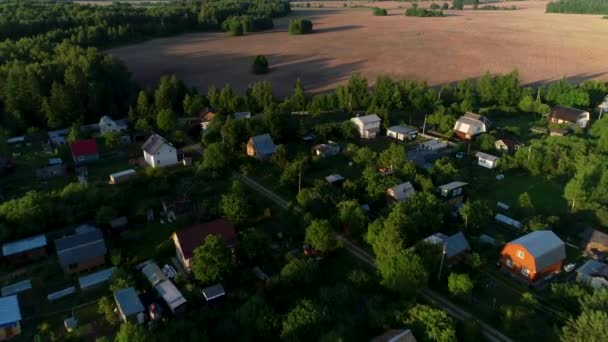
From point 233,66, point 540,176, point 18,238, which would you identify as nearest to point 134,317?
point 18,238

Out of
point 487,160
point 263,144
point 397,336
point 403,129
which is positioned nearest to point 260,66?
point 403,129

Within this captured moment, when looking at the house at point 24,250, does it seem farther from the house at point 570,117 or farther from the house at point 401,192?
the house at point 570,117

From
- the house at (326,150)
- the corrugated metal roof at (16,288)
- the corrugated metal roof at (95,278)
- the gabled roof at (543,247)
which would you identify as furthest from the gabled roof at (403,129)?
the corrugated metal roof at (16,288)

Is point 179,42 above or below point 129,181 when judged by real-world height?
above

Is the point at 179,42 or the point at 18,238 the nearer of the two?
the point at 18,238

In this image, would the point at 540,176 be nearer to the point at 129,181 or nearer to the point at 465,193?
the point at 465,193

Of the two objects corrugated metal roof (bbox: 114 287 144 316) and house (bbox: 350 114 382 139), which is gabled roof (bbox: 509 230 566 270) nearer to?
corrugated metal roof (bbox: 114 287 144 316)

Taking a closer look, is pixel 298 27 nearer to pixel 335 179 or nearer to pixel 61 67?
pixel 61 67

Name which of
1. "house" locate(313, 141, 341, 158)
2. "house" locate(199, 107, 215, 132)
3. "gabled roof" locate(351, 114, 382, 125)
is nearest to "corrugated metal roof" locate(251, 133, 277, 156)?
"house" locate(313, 141, 341, 158)
